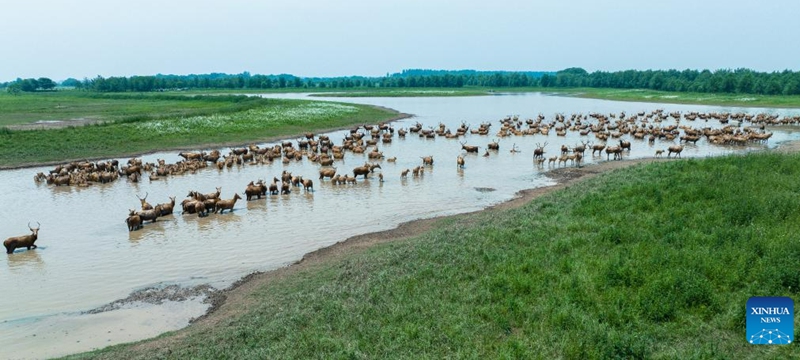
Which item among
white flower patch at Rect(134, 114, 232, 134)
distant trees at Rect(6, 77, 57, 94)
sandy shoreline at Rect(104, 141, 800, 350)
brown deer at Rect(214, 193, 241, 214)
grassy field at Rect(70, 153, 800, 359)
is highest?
distant trees at Rect(6, 77, 57, 94)

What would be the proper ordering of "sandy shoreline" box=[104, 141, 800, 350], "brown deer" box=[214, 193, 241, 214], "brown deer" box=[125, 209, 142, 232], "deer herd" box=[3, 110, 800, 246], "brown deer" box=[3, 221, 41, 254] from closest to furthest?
"sandy shoreline" box=[104, 141, 800, 350], "brown deer" box=[3, 221, 41, 254], "brown deer" box=[125, 209, 142, 232], "brown deer" box=[214, 193, 241, 214], "deer herd" box=[3, 110, 800, 246]

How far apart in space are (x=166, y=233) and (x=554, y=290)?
1506cm

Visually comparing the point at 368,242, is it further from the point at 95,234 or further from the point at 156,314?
the point at 95,234

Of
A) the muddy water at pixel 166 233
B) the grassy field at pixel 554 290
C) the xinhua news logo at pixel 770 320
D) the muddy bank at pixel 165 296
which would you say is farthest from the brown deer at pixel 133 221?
the xinhua news logo at pixel 770 320

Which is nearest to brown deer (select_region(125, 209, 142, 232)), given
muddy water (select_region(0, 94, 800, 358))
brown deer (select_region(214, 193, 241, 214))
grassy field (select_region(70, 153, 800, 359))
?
muddy water (select_region(0, 94, 800, 358))

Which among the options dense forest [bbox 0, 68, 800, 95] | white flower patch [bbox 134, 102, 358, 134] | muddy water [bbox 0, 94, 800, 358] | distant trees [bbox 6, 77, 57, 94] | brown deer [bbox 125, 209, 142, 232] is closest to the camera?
muddy water [bbox 0, 94, 800, 358]

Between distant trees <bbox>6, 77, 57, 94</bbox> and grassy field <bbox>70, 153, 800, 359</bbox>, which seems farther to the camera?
distant trees <bbox>6, 77, 57, 94</bbox>

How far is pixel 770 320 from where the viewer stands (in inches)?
356

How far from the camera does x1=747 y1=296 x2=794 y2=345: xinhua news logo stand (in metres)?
8.47

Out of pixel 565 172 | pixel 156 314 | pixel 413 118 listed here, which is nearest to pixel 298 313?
pixel 156 314

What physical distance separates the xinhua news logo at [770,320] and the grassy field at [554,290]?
6.9 inches

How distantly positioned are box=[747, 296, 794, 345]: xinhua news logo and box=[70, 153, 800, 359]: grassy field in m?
0.17

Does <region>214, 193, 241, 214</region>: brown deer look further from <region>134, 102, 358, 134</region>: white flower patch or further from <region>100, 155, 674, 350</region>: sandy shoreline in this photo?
<region>134, 102, 358, 134</region>: white flower patch

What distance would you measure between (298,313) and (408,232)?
27.3ft
